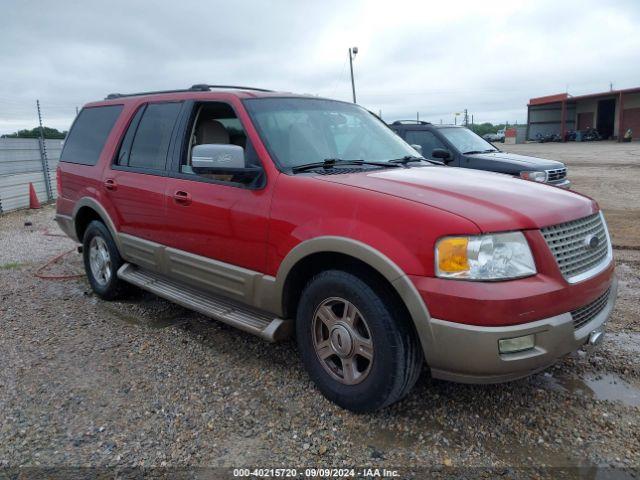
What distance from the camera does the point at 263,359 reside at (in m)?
3.82

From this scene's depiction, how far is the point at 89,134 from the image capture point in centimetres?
531

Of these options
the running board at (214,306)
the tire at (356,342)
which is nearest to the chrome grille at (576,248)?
the tire at (356,342)

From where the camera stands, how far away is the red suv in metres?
2.54

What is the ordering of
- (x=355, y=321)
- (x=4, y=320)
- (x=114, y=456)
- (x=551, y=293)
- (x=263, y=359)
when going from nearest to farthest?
(x=551, y=293) < (x=114, y=456) < (x=355, y=321) < (x=263, y=359) < (x=4, y=320)

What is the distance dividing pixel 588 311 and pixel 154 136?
3533 millimetres

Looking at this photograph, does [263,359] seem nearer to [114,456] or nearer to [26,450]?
[114,456]

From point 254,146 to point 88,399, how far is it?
1.95 meters

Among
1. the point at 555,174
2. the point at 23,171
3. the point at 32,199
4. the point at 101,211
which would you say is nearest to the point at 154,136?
the point at 101,211

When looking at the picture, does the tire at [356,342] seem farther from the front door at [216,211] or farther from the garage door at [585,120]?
the garage door at [585,120]

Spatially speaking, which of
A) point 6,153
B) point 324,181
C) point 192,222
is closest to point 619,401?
point 324,181

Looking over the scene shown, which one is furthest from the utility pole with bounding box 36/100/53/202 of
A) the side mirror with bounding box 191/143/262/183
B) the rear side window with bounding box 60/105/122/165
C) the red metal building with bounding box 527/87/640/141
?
the red metal building with bounding box 527/87/640/141

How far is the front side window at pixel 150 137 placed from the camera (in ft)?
14.0

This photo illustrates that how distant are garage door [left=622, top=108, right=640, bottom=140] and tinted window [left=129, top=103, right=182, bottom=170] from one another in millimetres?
45235

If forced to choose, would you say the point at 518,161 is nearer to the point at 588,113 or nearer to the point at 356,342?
the point at 356,342
